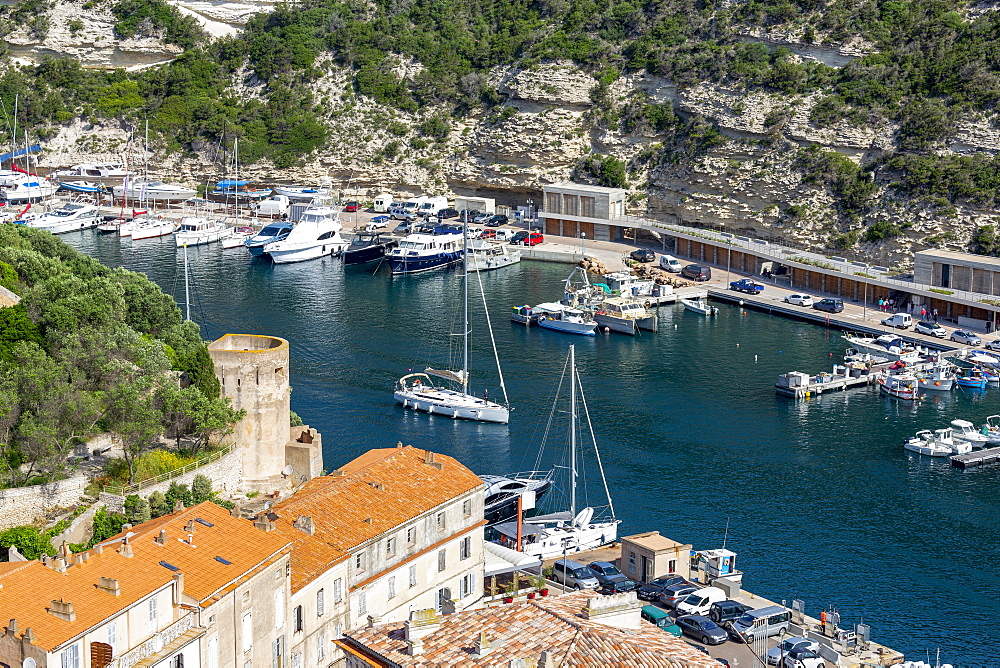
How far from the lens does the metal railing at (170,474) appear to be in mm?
48625

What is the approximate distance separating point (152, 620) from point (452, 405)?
37445 mm

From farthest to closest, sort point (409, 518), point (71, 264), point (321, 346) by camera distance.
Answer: point (321, 346) → point (71, 264) → point (409, 518)

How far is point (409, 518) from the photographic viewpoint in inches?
1762

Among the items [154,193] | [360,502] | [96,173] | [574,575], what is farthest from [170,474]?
[96,173]

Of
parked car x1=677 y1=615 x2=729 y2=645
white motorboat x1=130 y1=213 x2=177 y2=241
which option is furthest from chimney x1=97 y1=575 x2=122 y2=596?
white motorboat x1=130 y1=213 x2=177 y2=241

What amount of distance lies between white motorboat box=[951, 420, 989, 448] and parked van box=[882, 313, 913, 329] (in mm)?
19244

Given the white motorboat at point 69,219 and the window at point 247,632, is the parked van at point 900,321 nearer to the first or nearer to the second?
the window at point 247,632

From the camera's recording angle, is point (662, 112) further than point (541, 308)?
Yes

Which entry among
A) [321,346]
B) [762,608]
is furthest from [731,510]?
[321,346]

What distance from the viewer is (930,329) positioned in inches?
3418

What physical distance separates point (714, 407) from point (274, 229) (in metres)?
50.9

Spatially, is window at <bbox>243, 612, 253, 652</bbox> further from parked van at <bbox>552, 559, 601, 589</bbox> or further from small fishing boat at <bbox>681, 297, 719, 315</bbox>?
small fishing boat at <bbox>681, 297, 719, 315</bbox>

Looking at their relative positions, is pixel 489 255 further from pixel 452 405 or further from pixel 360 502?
pixel 360 502

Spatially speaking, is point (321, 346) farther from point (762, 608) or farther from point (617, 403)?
point (762, 608)
